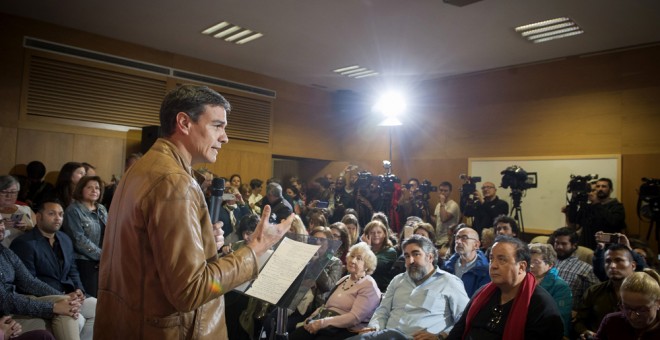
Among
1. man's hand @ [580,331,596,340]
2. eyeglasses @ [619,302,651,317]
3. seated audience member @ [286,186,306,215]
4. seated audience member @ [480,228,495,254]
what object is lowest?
man's hand @ [580,331,596,340]

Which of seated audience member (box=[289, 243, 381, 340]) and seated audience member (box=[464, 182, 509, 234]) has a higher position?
seated audience member (box=[464, 182, 509, 234])

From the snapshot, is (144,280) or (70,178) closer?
(144,280)

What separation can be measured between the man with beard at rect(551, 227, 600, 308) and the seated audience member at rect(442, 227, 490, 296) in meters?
0.66

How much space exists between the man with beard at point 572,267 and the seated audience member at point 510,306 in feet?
4.38

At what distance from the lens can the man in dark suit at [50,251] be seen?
3057 millimetres

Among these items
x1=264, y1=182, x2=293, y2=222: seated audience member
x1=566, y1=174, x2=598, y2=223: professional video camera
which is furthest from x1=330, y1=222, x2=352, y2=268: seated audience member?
x1=566, y1=174, x2=598, y2=223: professional video camera

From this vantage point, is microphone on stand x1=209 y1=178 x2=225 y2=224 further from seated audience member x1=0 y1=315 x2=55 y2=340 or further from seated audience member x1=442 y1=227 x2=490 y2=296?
seated audience member x1=442 y1=227 x2=490 y2=296

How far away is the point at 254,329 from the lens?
324 centimetres

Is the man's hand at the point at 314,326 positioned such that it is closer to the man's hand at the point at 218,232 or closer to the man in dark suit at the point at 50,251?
the man in dark suit at the point at 50,251

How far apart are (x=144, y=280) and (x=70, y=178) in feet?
11.4

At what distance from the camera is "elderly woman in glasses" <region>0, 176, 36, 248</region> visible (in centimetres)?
336

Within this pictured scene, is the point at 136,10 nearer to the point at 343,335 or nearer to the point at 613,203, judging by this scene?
the point at 343,335

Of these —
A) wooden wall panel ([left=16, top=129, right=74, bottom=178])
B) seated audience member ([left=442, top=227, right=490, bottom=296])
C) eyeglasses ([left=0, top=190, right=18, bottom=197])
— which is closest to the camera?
seated audience member ([left=442, top=227, right=490, bottom=296])

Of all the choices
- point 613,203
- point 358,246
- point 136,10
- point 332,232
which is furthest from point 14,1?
point 613,203
